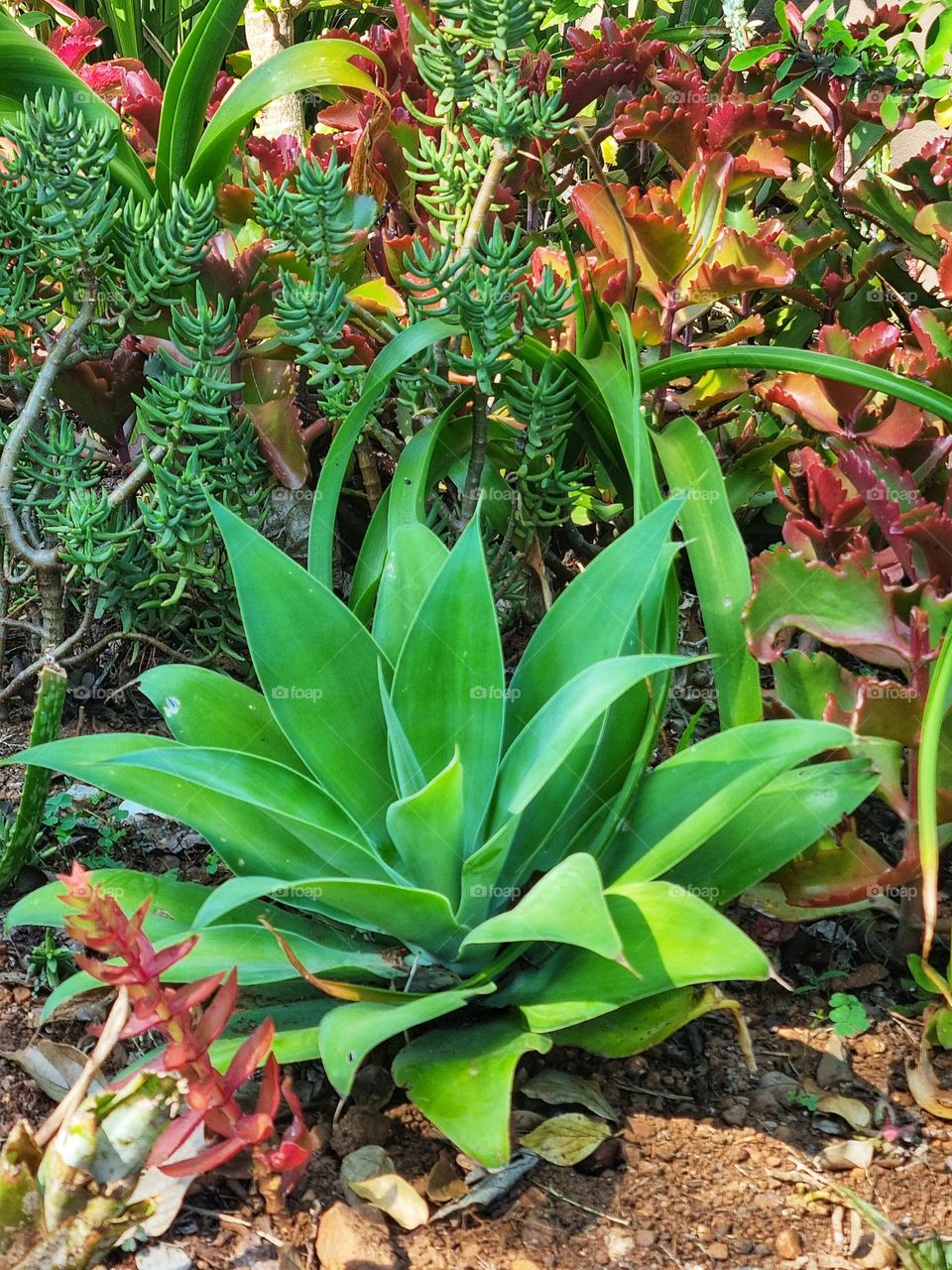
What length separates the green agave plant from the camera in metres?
1.11

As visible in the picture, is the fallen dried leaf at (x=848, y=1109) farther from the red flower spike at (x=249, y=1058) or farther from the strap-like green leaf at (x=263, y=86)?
the strap-like green leaf at (x=263, y=86)

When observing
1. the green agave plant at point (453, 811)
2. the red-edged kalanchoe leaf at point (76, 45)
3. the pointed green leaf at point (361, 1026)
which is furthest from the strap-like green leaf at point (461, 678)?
the red-edged kalanchoe leaf at point (76, 45)

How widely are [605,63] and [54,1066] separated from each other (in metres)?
1.75

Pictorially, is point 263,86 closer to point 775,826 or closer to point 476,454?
point 476,454

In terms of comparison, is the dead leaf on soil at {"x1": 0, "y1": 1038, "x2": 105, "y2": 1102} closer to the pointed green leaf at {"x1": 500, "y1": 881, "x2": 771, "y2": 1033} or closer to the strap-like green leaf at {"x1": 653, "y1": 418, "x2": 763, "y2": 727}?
the pointed green leaf at {"x1": 500, "y1": 881, "x2": 771, "y2": 1033}

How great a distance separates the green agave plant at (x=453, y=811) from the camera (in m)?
1.11

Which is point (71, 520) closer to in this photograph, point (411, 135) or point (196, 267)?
point (196, 267)

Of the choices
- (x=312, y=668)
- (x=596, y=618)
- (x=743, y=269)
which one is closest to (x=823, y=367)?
(x=743, y=269)

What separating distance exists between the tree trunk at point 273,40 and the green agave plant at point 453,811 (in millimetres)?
1307

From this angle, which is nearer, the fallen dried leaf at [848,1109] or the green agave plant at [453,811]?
the green agave plant at [453,811]

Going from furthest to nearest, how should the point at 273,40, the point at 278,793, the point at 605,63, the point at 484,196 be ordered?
1. the point at 273,40
2. the point at 605,63
3. the point at 484,196
4. the point at 278,793

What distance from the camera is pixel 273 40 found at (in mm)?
2428

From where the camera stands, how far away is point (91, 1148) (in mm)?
976

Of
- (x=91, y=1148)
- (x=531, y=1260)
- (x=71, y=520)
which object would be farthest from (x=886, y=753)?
(x=71, y=520)
